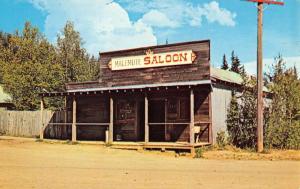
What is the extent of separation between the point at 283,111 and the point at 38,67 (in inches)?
930

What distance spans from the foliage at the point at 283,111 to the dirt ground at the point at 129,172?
4.21m

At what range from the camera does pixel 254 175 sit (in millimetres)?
11289

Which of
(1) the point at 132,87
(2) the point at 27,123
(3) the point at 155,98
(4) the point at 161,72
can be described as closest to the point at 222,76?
(4) the point at 161,72

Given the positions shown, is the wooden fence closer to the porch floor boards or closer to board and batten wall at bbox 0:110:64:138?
board and batten wall at bbox 0:110:64:138

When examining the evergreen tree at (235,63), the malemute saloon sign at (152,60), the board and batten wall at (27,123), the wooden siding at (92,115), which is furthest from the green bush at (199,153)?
the evergreen tree at (235,63)

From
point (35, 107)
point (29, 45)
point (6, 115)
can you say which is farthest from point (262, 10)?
point (29, 45)

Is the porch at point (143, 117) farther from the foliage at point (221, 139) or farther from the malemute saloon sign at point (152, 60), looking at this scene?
the malemute saloon sign at point (152, 60)

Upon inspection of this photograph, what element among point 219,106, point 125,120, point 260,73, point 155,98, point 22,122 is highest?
point 260,73

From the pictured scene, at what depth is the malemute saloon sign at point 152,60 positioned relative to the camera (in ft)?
66.9

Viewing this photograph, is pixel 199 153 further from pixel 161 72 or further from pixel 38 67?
pixel 38 67

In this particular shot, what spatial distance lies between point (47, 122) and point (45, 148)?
25.0 ft

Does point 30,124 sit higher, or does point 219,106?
point 219,106

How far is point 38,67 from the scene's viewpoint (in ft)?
120

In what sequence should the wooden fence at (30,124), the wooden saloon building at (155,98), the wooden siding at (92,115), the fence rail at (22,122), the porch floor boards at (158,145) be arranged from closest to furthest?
1. the porch floor boards at (158,145)
2. the wooden saloon building at (155,98)
3. the wooden siding at (92,115)
4. the wooden fence at (30,124)
5. the fence rail at (22,122)
